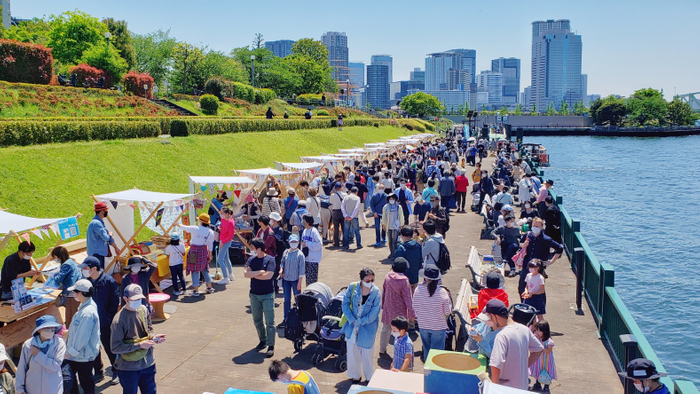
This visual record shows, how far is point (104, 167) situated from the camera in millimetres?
19203

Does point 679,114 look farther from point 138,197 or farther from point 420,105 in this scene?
point 138,197

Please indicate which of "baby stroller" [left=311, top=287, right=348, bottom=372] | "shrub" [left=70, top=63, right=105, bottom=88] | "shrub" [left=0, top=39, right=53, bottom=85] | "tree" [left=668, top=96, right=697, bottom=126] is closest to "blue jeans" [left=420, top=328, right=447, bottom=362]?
"baby stroller" [left=311, top=287, right=348, bottom=372]

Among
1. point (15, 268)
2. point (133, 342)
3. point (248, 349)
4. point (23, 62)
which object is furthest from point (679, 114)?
point (133, 342)

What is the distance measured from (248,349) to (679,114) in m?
158

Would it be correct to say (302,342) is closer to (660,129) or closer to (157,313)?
(157,313)

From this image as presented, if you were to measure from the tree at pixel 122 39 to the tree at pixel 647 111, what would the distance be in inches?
4876

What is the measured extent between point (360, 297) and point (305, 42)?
331ft

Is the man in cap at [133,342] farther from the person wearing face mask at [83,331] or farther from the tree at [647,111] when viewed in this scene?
the tree at [647,111]

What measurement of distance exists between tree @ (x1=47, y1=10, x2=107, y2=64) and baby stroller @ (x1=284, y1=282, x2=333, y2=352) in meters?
50.3

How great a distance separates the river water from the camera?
47.2 ft

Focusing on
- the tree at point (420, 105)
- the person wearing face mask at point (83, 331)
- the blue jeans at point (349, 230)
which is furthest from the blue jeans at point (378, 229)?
the tree at point (420, 105)

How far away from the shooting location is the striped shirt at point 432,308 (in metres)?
6.89

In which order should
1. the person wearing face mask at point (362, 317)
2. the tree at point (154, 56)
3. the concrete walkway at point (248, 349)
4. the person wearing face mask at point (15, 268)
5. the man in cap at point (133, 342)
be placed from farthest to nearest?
the tree at point (154, 56) < the person wearing face mask at point (15, 268) < the concrete walkway at point (248, 349) < the person wearing face mask at point (362, 317) < the man in cap at point (133, 342)

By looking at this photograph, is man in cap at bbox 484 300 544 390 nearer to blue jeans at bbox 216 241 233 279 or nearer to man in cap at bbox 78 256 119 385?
man in cap at bbox 78 256 119 385
